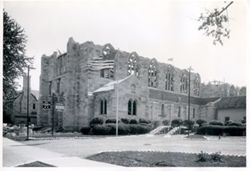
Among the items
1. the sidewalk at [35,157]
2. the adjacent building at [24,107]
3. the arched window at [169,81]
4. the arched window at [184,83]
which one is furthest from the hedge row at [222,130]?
the adjacent building at [24,107]

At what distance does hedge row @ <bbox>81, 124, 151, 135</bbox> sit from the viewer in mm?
6570

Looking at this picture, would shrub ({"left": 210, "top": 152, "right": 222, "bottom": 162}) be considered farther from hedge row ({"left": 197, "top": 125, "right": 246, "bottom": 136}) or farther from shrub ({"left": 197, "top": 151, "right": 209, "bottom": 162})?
hedge row ({"left": 197, "top": 125, "right": 246, "bottom": 136})

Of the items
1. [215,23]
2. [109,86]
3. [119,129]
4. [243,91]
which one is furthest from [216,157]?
[109,86]

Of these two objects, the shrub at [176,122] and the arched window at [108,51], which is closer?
the arched window at [108,51]

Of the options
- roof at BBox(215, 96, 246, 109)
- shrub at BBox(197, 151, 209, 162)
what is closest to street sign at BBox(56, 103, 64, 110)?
shrub at BBox(197, 151, 209, 162)

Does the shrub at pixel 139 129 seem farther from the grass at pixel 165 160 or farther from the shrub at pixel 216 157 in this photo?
the shrub at pixel 216 157

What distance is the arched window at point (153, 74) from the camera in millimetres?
6541

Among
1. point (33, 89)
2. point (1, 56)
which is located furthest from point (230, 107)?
point (1, 56)

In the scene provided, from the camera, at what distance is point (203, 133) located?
20.7 feet

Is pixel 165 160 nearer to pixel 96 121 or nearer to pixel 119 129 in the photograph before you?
pixel 119 129

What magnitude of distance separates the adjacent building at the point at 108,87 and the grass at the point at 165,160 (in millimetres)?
774

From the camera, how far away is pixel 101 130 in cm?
658

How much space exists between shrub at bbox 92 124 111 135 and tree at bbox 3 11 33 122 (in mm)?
1424

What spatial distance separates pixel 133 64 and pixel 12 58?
1972mm
